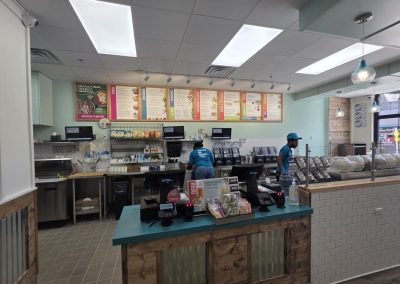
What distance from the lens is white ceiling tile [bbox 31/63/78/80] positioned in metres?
3.76

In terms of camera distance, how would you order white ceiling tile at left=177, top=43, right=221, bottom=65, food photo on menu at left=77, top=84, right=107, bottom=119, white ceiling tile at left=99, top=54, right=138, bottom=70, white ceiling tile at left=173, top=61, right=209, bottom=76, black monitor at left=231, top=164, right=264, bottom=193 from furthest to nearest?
1. food photo on menu at left=77, top=84, right=107, bottom=119
2. white ceiling tile at left=173, top=61, right=209, bottom=76
3. white ceiling tile at left=99, top=54, right=138, bottom=70
4. white ceiling tile at left=177, top=43, right=221, bottom=65
5. black monitor at left=231, top=164, right=264, bottom=193

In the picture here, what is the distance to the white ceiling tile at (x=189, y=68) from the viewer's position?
3.76 m

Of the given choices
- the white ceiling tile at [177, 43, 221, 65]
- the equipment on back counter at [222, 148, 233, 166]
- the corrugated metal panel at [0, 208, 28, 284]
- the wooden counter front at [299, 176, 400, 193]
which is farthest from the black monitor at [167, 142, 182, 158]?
the wooden counter front at [299, 176, 400, 193]

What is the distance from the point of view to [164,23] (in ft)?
7.98

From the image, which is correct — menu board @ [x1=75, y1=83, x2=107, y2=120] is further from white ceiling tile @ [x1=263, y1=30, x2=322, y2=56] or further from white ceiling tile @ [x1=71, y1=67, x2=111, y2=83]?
white ceiling tile @ [x1=263, y1=30, x2=322, y2=56]

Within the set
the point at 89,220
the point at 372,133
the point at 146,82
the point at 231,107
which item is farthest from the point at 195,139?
the point at 372,133

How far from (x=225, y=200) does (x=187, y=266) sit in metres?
0.62

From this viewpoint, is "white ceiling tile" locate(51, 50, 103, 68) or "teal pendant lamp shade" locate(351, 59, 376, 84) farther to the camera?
"white ceiling tile" locate(51, 50, 103, 68)

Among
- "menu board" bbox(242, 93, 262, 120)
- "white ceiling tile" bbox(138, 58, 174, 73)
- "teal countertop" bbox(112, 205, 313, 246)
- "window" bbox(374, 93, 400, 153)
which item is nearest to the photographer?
"teal countertop" bbox(112, 205, 313, 246)

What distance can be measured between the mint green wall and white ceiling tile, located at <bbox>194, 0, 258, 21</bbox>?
3.19 m

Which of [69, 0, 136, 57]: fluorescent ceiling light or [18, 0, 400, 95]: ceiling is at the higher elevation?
[69, 0, 136, 57]: fluorescent ceiling light

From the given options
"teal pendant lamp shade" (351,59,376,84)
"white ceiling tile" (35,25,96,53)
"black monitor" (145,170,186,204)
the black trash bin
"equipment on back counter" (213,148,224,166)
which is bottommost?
the black trash bin

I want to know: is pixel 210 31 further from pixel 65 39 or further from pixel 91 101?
pixel 91 101

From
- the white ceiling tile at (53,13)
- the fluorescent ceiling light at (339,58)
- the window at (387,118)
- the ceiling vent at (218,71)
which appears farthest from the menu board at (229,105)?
the window at (387,118)
